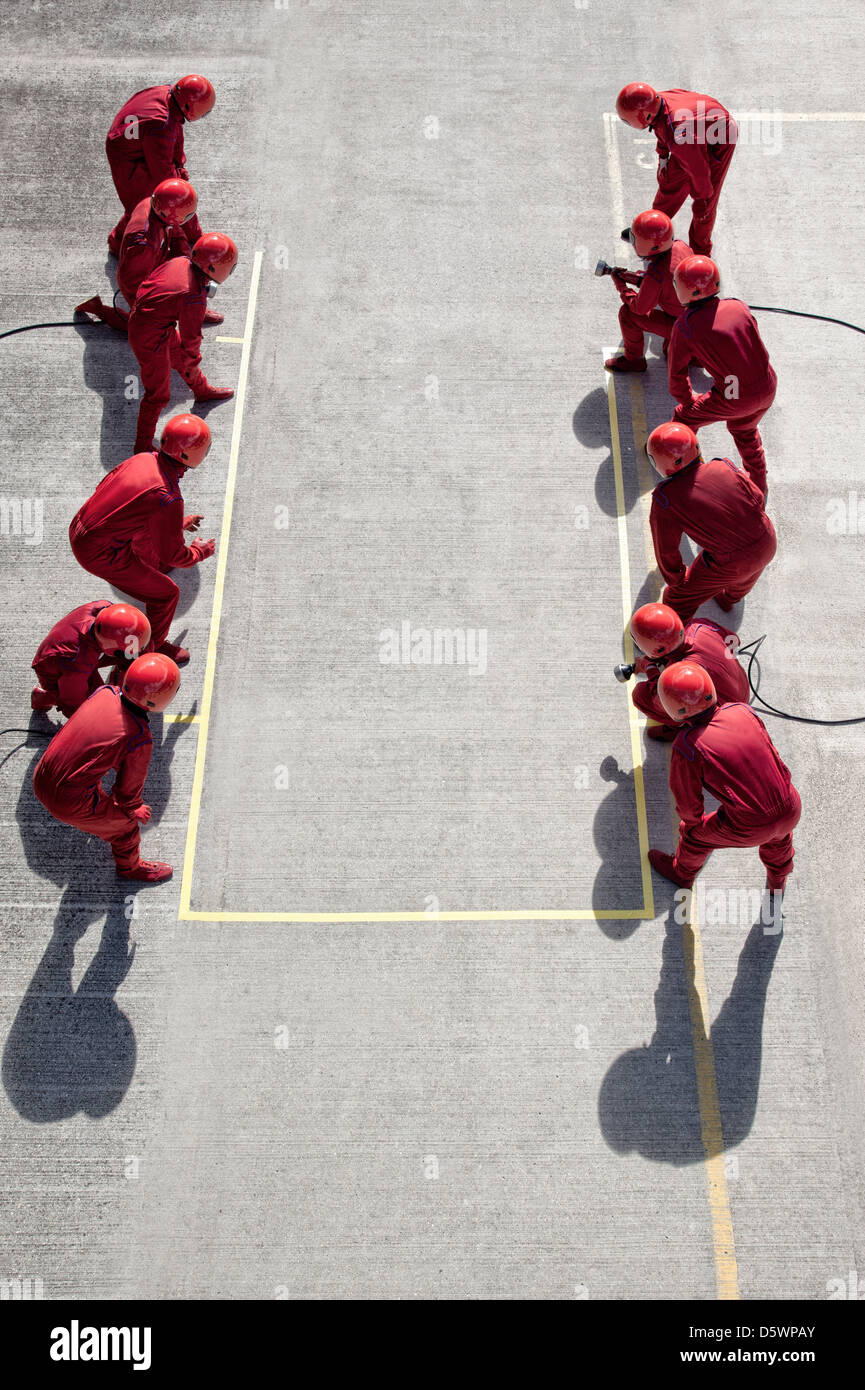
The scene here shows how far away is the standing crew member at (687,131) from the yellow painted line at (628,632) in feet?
5.83

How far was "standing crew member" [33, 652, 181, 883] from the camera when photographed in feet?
22.2

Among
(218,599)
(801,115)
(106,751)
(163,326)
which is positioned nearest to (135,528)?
(218,599)

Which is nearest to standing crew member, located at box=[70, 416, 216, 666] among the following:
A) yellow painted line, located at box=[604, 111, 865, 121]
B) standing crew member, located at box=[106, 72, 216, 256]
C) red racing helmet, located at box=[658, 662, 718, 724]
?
standing crew member, located at box=[106, 72, 216, 256]

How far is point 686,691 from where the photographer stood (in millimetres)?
6605

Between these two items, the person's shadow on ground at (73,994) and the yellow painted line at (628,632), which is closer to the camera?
the person's shadow on ground at (73,994)

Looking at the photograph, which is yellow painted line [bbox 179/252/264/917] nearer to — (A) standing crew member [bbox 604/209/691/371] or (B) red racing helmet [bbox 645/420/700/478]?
(A) standing crew member [bbox 604/209/691/371]

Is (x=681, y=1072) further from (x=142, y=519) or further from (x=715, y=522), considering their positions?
(x=142, y=519)

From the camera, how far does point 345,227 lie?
1060 centimetres

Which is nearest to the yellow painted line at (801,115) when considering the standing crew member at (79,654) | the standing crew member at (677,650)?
the standing crew member at (677,650)

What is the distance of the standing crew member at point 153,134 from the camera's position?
9.44 m

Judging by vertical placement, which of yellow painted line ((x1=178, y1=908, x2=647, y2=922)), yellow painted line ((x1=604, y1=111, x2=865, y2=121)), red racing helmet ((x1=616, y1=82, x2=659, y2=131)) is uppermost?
red racing helmet ((x1=616, y1=82, x2=659, y2=131))

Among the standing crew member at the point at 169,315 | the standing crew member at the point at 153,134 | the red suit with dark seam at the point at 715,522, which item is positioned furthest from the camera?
the standing crew member at the point at 153,134

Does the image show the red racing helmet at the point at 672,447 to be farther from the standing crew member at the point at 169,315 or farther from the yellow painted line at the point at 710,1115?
the standing crew member at the point at 169,315

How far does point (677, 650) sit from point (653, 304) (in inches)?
141
